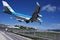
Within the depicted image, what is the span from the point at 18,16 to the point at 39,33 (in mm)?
34088

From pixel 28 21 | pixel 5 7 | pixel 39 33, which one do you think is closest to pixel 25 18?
pixel 28 21

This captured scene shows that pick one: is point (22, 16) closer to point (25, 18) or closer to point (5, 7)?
point (25, 18)

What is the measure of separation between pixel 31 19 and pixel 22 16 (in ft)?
6.18

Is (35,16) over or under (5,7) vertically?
under

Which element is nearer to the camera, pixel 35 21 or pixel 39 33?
pixel 35 21

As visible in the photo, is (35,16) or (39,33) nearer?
(35,16)

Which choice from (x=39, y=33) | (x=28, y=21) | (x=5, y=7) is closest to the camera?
(x=28, y=21)

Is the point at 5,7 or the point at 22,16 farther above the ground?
the point at 5,7

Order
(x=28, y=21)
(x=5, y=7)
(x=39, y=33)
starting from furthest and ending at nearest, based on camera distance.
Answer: (x=39, y=33), (x=5, y=7), (x=28, y=21)

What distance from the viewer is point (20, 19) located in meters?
30.1

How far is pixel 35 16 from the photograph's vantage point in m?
28.9

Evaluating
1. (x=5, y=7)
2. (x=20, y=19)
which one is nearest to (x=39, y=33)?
(x=5, y=7)

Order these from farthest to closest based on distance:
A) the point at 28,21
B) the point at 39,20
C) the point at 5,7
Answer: the point at 5,7
the point at 28,21
the point at 39,20

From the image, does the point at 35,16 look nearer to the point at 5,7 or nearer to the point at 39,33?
the point at 5,7
